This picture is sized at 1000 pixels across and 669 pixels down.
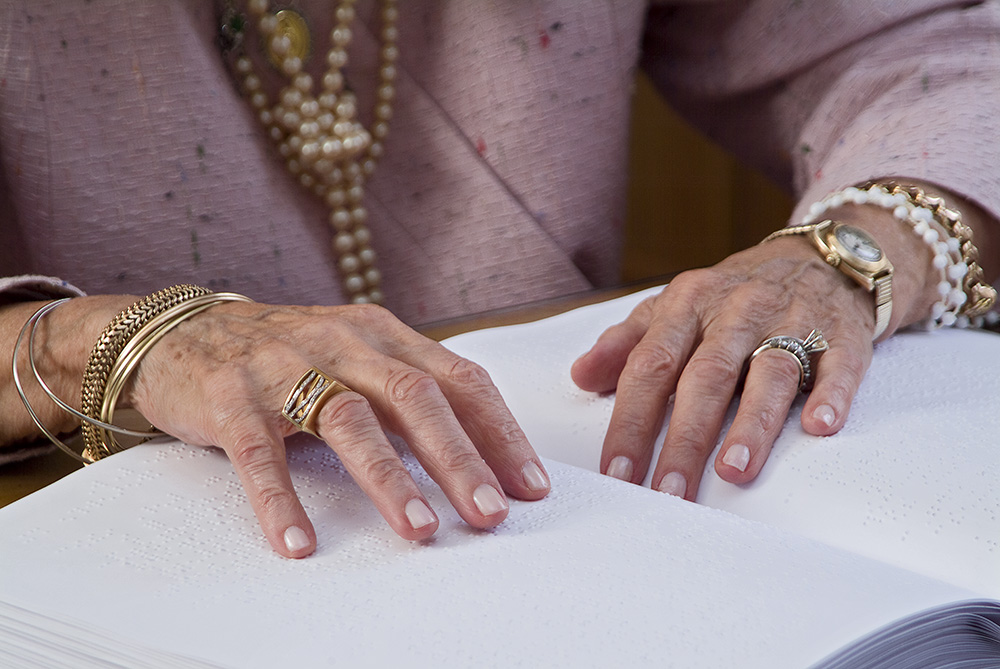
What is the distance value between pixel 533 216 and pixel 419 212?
111mm

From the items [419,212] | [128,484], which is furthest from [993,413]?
[419,212]

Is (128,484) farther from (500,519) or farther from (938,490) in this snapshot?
(938,490)

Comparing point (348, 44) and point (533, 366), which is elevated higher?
point (348, 44)

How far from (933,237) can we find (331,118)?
0.48 meters

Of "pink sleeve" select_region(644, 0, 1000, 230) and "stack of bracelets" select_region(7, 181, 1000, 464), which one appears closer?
"stack of bracelets" select_region(7, 181, 1000, 464)

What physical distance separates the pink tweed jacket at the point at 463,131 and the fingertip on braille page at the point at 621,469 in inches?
13.8

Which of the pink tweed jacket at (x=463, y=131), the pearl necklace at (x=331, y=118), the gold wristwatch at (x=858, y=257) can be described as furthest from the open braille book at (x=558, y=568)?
the pearl necklace at (x=331, y=118)

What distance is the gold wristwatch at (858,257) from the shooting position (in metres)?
0.53

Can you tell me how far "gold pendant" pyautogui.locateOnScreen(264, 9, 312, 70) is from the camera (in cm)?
70

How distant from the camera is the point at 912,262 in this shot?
58 cm

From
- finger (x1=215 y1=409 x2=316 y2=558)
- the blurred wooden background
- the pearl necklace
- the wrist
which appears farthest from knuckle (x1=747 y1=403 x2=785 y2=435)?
the blurred wooden background

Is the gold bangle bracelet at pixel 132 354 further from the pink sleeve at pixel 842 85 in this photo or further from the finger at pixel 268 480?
the pink sleeve at pixel 842 85

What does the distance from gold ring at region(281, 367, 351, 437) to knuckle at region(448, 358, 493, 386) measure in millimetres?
51

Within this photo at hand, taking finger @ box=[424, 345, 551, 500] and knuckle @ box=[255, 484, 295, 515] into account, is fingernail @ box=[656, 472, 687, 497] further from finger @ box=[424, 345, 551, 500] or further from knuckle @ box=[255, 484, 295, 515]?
knuckle @ box=[255, 484, 295, 515]
